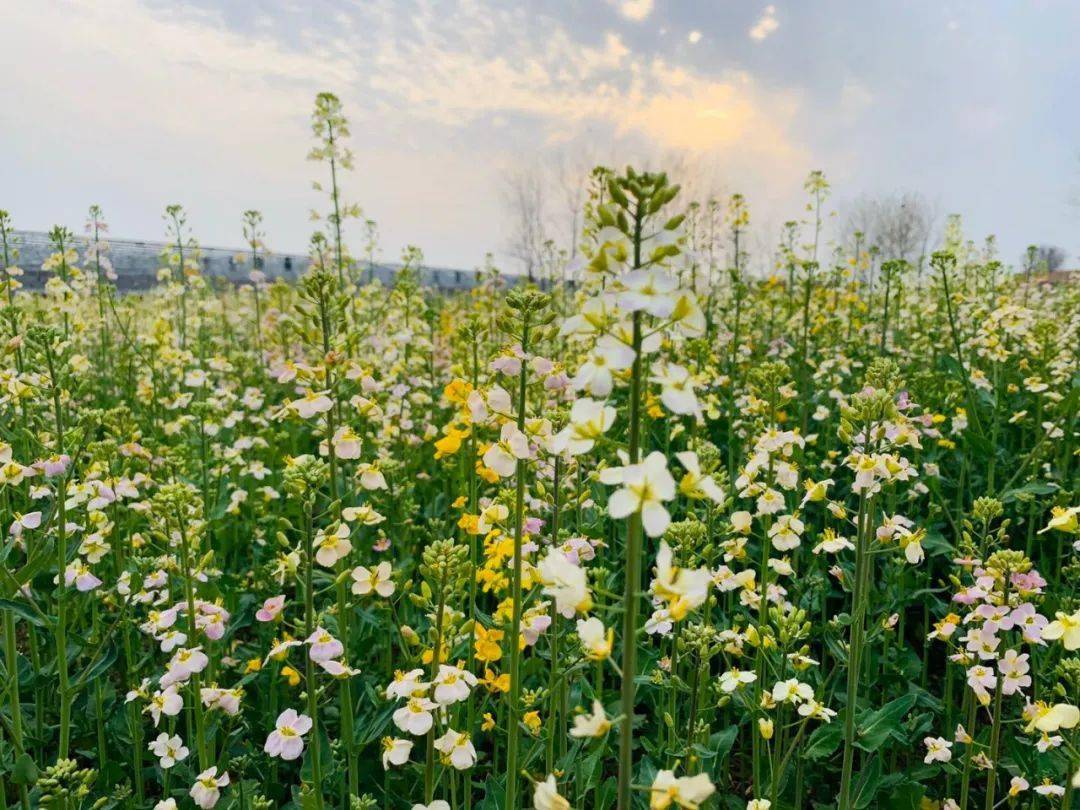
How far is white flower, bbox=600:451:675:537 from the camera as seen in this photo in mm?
1232

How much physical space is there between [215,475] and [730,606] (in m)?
3.63

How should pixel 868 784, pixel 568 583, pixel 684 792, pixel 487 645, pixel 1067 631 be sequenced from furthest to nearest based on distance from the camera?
pixel 868 784 < pixel 487 645 < pixel 1067 631 < pixel 568 583 < pixel 684 792

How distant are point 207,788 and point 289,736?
41cm

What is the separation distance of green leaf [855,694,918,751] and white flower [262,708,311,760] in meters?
1.85

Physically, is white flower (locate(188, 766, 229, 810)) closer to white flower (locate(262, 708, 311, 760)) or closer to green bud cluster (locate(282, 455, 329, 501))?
white flower (locate(262, 708, 311, 760))

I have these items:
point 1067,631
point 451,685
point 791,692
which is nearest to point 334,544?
point 451,685

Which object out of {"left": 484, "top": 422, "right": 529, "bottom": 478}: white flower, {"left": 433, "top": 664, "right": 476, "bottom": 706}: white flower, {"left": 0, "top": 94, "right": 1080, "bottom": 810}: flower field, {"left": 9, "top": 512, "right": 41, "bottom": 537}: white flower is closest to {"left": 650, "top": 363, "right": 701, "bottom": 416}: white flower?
{"left": 0, "top": 94, "right": 1080, "bottom": 810}: flower field

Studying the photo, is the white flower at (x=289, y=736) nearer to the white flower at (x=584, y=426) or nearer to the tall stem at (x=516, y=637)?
the tall stem at (x=516, y=637)

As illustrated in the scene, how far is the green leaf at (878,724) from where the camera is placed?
2.49 m

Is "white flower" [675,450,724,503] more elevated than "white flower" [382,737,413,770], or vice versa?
"white flower" [675,450,724,503]

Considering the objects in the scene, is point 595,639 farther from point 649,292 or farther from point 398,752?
point 398,752

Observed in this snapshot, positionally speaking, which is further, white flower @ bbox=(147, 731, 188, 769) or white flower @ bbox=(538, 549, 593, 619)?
white flower @ bbox=(147, 731, 188, 769)

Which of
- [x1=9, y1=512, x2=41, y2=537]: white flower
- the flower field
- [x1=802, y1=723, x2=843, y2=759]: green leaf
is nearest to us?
the flower field

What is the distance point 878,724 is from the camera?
2.56 m
